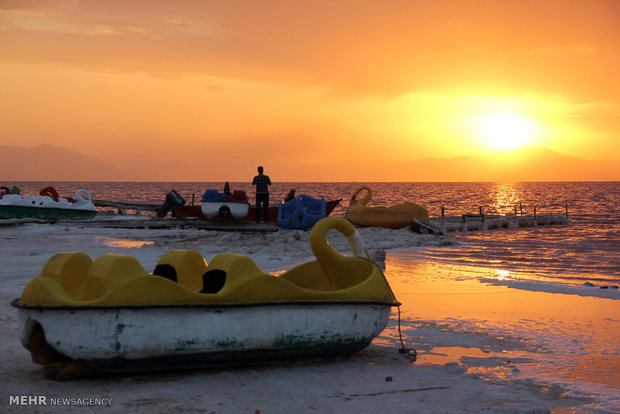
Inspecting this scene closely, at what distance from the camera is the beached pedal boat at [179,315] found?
17.4 ft

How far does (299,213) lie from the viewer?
22859 millimetres

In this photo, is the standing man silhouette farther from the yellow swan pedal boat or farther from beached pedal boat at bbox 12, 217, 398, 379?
beached pedal boat at bbox 12, 217, 398, 379

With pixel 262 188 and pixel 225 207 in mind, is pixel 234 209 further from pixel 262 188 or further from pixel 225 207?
pixel 262 188

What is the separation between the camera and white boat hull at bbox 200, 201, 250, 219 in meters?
24.9

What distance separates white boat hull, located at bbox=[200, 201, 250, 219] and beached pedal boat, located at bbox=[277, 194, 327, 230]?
2.33 meters

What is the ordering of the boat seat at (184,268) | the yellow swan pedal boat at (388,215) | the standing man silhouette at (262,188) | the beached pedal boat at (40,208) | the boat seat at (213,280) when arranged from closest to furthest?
the boat seat at (213,280) < the boat seat at (184,268) < the standing man silhouette at (262,188) < the beached pedal boat at (40,208) < the yellow swan pedal boat at (388,215)

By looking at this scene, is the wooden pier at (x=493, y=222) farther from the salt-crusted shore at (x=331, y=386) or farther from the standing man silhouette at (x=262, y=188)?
the salt-crusted shore at (x=331, y=386)

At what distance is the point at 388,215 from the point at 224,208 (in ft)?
23.7

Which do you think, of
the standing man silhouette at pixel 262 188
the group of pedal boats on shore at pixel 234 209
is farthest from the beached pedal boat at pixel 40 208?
the standing man silhouette at pixel 262 188

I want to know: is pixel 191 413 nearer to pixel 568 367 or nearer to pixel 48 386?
pixel 48 386

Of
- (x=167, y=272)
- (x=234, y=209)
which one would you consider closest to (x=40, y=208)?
(x=234, y=209)

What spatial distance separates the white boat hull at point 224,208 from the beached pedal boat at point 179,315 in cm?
1830

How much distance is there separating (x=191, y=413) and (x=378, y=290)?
2.51 meters

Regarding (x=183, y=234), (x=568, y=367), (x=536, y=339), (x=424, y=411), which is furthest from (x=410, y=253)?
(x=424, y=411)
